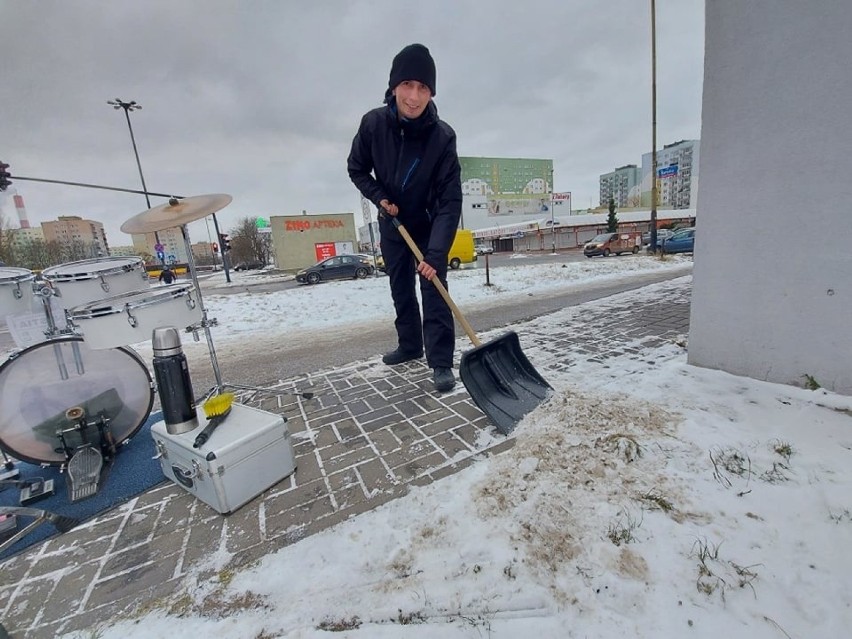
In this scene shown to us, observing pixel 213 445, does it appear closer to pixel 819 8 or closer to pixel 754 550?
pixel 754 550

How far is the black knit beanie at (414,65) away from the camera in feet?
8.34

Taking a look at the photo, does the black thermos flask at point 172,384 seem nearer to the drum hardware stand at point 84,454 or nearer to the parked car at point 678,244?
the drum hardware stand at point 84,454

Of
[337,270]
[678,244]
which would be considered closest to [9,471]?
[337,270]

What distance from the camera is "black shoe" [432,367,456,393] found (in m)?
2.87

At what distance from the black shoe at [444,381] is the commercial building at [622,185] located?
247 ft

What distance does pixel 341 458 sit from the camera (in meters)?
2.11

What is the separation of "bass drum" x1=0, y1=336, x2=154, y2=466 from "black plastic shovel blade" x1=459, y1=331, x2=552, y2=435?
2.17 meters

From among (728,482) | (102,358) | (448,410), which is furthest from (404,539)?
(102,358)

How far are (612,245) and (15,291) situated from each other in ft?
73.2

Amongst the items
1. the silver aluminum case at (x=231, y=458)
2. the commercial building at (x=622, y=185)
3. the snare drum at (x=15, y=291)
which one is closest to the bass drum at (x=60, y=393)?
the snare drum at (x=15, y=291)

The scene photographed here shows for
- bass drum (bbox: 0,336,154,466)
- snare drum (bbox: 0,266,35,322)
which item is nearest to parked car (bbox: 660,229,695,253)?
bass drum (bbox: 0,336,154,466)

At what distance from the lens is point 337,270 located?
1689 cm

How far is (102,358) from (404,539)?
2185 millimetres

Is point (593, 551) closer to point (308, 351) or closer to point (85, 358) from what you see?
point (85, 358)
